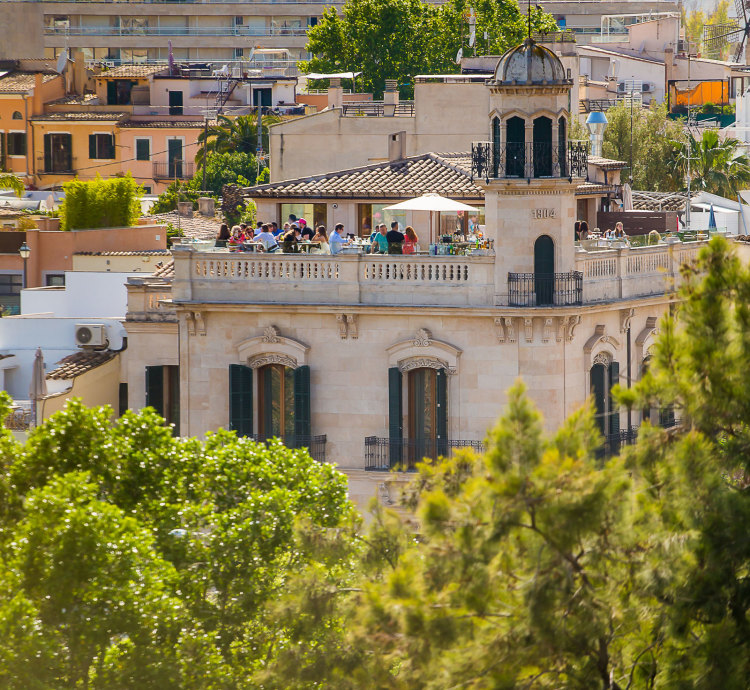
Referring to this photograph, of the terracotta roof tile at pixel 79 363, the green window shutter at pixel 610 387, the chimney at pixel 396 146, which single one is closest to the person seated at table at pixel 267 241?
the terracotta roof tile at pixel 79 363

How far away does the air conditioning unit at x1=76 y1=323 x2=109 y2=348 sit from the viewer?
50.6 metres

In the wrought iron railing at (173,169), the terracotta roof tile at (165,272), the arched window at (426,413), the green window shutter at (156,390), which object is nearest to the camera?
the arched window at (426,413)

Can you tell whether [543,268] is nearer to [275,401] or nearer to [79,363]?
[275,401]

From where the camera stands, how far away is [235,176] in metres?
94.9

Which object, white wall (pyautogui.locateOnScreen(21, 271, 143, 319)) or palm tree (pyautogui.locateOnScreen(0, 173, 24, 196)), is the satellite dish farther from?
white wall (pyautogui.locateOnScreen(21, 271, 143, 319))

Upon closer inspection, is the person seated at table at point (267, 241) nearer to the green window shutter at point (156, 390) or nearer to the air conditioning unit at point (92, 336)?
the green window shutter at point (156, 390)

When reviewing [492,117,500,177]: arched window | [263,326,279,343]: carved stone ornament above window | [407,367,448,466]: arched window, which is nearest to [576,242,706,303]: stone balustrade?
[492,117,500,177]: arched window

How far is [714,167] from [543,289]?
152 feet

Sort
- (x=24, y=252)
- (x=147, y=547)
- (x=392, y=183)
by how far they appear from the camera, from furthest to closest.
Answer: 1. (x=24, y=252)
2. (x=392, y=183)
3. (x=147, y=547)

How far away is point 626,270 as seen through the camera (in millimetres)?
44438

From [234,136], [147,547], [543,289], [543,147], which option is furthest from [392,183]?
[234,136]

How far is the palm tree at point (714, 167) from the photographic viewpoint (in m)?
84.8

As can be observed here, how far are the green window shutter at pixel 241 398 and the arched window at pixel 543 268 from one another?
6.41m

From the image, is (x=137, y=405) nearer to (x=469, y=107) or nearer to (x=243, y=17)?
(x=469, y=107)
